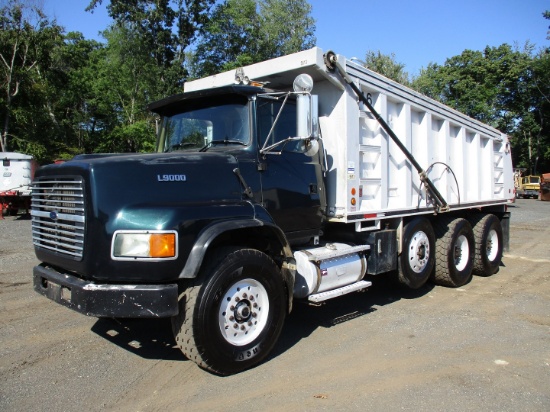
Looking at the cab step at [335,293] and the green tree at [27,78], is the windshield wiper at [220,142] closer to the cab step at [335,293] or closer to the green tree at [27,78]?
the cab step at [335,293]

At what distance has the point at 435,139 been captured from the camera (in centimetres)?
736

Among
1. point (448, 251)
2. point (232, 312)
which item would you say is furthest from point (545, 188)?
point (232, 312)

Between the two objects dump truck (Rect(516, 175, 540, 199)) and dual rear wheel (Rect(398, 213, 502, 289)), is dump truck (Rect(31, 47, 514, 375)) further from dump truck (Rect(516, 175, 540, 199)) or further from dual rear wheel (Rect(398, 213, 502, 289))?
dump truck (Rect(516, 175, 540, 199))

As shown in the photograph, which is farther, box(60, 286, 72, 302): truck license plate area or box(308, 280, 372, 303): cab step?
box(308, 280, 372, 303): cab step

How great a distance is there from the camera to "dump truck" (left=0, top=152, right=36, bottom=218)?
1847 cm

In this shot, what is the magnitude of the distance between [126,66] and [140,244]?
101 feet

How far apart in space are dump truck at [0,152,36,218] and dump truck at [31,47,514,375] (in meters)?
15.6

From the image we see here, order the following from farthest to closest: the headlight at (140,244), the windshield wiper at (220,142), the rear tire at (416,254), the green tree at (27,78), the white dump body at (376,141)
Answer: the green tree at (27,78), the rear tire at (416,254), the white dump body at (376,141), the windshield wiper at (220,142), the headlight at (140,244)

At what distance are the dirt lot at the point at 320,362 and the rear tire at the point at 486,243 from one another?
1.65 meters

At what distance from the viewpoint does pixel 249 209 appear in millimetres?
4203

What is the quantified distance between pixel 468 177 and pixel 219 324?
619cm

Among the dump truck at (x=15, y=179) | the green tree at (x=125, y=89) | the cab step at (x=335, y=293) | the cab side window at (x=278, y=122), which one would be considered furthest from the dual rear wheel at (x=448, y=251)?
the green tree at (x=125, y=89)

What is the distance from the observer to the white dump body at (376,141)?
541cm

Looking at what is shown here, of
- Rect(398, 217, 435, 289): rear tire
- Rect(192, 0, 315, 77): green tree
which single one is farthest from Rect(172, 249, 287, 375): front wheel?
Rect(192, 0, 315, 77): green tree
